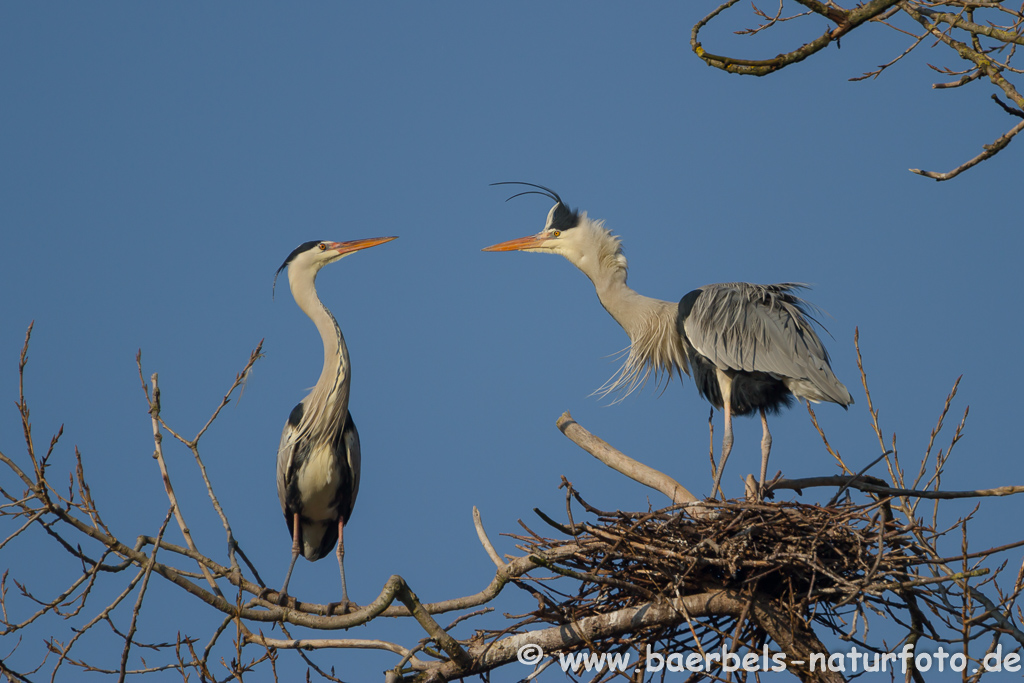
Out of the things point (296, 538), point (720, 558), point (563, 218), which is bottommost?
point (720, 558)

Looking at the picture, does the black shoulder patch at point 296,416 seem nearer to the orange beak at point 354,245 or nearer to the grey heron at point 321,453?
the grey heron at point 321,453

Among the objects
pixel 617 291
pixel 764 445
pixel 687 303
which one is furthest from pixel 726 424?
pixel 617 291

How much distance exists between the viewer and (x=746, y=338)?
19.0 feet

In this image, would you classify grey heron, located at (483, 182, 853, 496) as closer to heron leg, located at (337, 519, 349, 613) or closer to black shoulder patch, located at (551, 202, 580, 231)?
black shoulder patch, located at (551, 202, 580, 231)

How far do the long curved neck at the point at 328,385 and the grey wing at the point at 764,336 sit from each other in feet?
7.30

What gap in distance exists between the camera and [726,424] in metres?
5.73

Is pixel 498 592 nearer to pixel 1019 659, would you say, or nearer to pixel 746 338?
pixel 1019 659

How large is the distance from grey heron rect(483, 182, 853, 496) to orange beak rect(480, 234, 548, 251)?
1.32 ft

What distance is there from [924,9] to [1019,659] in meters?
2.64

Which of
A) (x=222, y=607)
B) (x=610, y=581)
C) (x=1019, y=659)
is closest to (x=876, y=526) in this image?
(x=1019, y=659)

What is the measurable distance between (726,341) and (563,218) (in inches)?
74.1

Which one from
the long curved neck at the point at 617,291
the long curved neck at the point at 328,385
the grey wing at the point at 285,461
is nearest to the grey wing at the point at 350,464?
the long curved neck at the point at 328,385

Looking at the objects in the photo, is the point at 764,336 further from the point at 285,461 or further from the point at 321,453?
the point at 285,461

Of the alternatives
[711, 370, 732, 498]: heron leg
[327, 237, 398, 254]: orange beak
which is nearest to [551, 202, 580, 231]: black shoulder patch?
[327, 237, 398, 254]: orange beak
